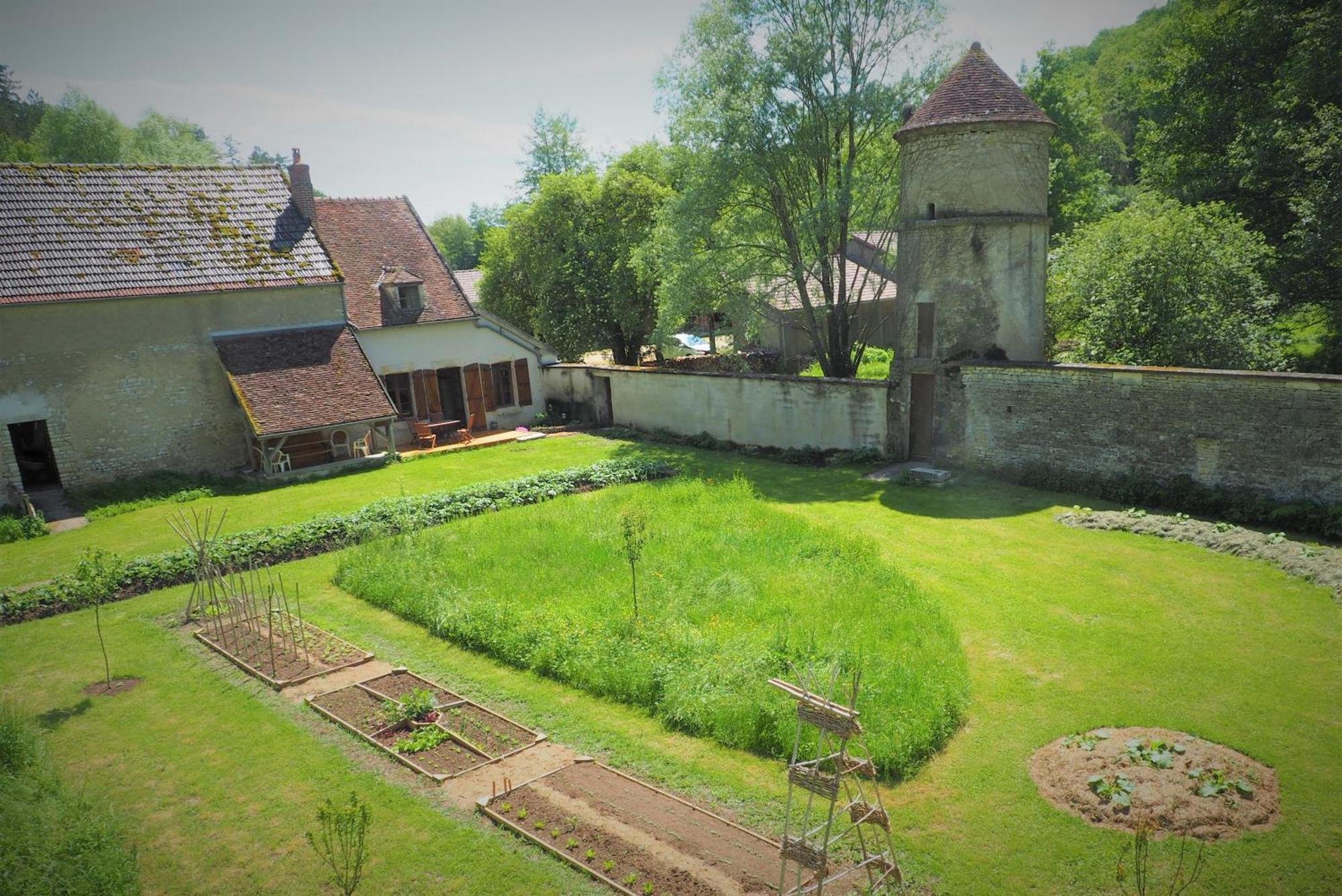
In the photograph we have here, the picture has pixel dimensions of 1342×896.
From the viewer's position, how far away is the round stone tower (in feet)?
65.2

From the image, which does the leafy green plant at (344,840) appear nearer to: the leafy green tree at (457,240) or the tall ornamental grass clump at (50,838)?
the tall ornamental grass clump at (50,838)

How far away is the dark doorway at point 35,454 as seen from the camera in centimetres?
2303

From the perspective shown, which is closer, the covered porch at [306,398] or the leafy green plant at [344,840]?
the leafy green plant at [344,840]

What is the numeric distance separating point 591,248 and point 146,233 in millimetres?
14657

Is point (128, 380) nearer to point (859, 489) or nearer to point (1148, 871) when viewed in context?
point (859, 489)

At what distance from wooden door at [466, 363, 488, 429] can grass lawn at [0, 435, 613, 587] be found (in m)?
2.70

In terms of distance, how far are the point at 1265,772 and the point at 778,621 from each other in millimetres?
5630

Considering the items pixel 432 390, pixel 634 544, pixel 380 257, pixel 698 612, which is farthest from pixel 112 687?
pixel 380 257

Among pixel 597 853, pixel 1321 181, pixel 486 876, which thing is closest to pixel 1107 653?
pixel 597 853

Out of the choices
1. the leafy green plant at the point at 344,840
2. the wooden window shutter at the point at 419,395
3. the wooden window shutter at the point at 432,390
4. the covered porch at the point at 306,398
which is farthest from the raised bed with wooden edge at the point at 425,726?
the wooden window shutter at the point at 432,390

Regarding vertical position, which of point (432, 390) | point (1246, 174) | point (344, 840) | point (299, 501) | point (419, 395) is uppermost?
point (1246, 174)

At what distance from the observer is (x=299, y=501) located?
21.0 meters

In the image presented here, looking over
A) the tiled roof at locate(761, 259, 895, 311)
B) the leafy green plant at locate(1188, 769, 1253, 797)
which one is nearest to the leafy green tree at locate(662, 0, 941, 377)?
the tiled roof at locate(761, 259, 895, 311)

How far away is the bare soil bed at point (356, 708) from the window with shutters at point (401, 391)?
17866 mm
